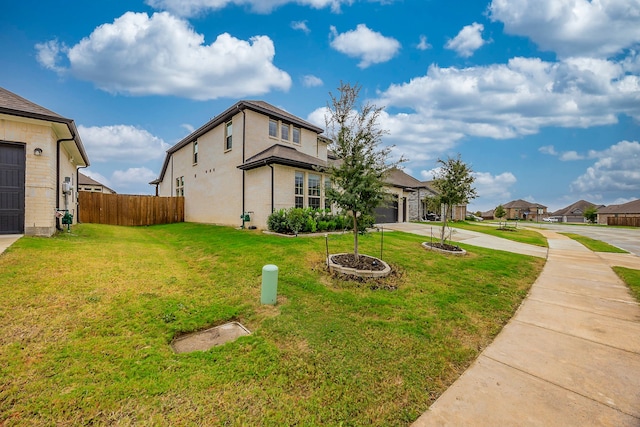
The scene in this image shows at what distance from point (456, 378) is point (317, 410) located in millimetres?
1626

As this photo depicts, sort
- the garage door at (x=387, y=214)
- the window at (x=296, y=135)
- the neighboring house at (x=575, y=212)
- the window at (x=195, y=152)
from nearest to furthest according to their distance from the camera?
1. the window at (x=296, y=135)
2. the window at (x=195, y=152)
3. the garage door at (x=387, y=214)
4. the neighboring house at (x=575, y=212)

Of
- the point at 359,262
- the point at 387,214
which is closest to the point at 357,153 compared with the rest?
the point at 359,262

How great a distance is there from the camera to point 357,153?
21.0 ft

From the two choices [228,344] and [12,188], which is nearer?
[228,344]

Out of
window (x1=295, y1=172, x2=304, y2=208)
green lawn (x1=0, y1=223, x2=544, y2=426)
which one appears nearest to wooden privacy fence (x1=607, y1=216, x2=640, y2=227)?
green lawn (x1=0, y1=223, x2=544, y2=426)

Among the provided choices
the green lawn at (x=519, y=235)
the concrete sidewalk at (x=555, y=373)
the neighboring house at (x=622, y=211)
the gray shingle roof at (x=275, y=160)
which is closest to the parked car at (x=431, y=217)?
the green lawn at (x=519, y=235)

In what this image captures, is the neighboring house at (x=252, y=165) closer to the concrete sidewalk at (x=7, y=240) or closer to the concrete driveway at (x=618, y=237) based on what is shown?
the concrete sidewalk at (x=7, y=240)

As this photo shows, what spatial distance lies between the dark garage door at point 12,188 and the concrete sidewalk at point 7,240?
28 cm

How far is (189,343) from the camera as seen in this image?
10.9 ft

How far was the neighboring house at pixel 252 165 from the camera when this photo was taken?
42.6 feet

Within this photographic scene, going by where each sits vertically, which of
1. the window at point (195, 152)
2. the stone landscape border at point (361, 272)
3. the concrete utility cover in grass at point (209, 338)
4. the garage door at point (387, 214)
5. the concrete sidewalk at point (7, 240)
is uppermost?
the window at point (195, 152)

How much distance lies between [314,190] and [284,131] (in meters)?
4.86

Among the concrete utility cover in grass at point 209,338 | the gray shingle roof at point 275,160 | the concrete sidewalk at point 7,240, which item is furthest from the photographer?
the gray shingle roof at point 275,160

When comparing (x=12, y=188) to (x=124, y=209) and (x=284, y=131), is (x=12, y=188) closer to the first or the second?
(x=124, y=209)
